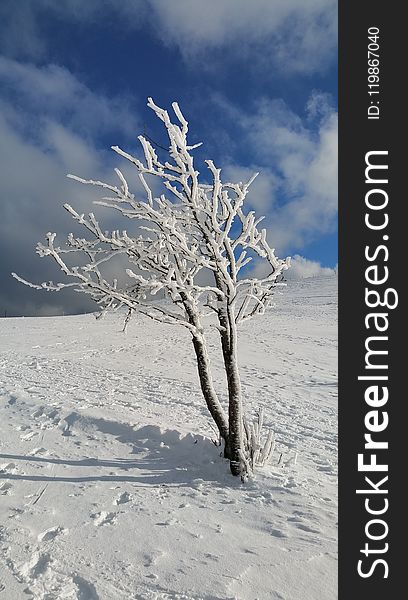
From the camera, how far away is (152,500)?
5430 mm

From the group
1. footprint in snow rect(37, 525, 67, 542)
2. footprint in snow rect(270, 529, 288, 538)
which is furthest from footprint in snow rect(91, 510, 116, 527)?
footprint in snow rect(270, 529, 288, 538)

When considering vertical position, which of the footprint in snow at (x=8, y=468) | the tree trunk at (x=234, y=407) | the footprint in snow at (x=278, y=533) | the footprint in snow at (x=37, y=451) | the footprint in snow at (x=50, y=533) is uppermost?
the tree trunk at (x=234, y=407)

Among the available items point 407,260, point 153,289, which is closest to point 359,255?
point 407,260

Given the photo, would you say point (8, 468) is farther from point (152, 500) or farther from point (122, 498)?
point (152, 500)

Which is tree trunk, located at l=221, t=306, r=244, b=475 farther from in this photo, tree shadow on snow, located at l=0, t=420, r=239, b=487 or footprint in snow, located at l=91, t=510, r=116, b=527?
footprint in snow, located at l=91, t=510, r=116, b=527

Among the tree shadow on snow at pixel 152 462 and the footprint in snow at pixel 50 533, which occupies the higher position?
the tree shadow on snow at pixel 152 462

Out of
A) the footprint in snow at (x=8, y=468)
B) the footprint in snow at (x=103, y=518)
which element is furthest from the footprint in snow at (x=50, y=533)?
the footprint in snow at (x=8, y=468)

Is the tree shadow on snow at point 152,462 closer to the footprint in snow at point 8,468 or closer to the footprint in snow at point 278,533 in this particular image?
the footprint in snow at point 8,468

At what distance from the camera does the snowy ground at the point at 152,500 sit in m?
3.82

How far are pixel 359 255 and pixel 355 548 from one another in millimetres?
3337

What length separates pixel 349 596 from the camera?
3715mm

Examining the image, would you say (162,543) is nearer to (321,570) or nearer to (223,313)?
(321,570)

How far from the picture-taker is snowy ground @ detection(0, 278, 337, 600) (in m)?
3.82

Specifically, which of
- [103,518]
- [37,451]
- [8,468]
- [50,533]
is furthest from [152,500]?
[37,451]
